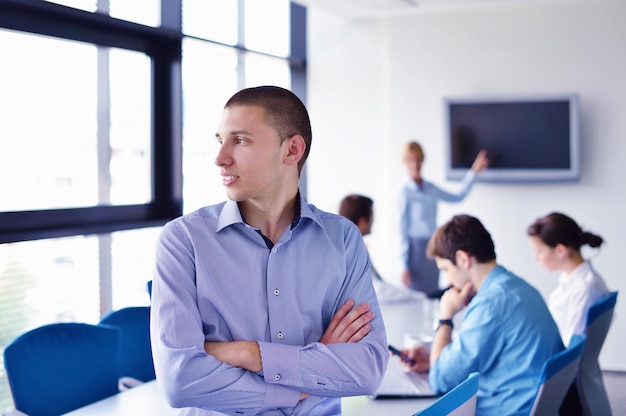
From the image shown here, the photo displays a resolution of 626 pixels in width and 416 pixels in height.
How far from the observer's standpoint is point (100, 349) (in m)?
3.12

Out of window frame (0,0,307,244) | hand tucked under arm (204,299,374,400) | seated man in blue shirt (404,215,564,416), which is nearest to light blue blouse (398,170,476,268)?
window frame (0,0,307,244)

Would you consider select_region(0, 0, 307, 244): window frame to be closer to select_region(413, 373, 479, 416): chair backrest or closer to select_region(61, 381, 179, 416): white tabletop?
select_region(61, 381, 179, 416): white tabletop

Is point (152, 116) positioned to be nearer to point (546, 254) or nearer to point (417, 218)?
point (417, 218)

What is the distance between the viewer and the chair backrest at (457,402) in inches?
66.3

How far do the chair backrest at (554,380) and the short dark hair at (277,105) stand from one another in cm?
116

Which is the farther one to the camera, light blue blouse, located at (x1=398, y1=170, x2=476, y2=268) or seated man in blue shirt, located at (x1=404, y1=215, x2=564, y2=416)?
light blue blouse, located at (x1=398, y1=170, x2=476, y2=268)

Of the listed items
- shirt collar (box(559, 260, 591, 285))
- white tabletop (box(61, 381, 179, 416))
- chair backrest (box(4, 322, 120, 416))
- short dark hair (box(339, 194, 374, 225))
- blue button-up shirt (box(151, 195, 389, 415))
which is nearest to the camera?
blue button-up shirt (box(151, 195, 389, 415))

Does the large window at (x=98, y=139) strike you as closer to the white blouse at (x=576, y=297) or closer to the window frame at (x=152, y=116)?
the window frame at (x=152, y=116)

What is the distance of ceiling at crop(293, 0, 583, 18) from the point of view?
21.7 feet

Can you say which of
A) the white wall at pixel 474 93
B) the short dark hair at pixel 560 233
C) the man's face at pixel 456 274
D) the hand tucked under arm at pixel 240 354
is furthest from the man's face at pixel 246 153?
the white wall at pixel 474 93


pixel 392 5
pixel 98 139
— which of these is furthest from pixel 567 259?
pixel 392 5

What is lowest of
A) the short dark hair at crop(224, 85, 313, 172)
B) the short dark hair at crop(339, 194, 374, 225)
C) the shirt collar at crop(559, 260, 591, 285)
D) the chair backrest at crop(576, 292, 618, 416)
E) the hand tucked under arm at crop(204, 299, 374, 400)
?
the chair backrest at crop(576, 292, 618, 416)

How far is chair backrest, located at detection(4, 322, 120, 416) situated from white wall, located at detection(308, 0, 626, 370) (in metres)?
4.03

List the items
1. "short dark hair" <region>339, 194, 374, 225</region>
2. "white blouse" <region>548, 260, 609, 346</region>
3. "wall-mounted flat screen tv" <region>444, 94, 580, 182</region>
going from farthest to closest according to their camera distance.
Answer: "wall-mounted flat screen tv" <region>444, 94, 580, 182</region> → "short dark hair" <region>339, 194, 374, 225</region> → "white blouse" <region>548, 260, 609, 346</region>
